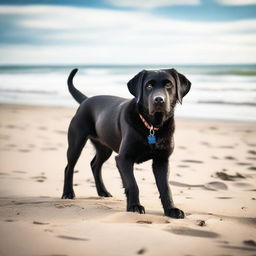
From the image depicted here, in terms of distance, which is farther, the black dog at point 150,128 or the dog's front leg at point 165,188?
the black dog at point 150,128

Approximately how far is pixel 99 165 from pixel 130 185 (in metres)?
1.57

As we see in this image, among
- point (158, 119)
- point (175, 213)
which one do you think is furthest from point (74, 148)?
point (175, 213)

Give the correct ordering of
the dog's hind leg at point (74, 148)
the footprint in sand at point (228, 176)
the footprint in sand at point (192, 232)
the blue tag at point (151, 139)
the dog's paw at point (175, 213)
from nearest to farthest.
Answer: the footprint in sand at point (192, 232)
the dog's paw at point (175, 213)
the blue tag at point (151, 139)
the dog's hind leg at point (74, 148)
the footprint in sand at point (228, 176)

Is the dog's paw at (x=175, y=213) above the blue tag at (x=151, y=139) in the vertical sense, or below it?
below

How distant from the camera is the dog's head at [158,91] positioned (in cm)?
451

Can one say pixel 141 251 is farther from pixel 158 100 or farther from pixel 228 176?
pixel 228 176

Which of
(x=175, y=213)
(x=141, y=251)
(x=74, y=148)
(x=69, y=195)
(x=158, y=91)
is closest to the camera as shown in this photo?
(x=141, y=251)

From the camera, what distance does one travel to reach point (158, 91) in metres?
4.57

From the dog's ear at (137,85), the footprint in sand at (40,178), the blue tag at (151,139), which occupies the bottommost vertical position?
the footprint in sand at (40,178)

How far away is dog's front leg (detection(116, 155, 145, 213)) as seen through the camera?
4.45 metres

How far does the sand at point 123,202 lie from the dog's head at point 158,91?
3.20 ft

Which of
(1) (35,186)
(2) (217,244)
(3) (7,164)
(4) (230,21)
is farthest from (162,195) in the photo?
(4) (230,21)

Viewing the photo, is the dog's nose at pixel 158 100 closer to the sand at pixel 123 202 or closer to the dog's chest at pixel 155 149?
the dog's chest at pixel 155 149

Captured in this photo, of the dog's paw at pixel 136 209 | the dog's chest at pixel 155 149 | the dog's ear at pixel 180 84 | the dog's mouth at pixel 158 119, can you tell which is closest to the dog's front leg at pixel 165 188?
the dog's chest at pixel 155 149
